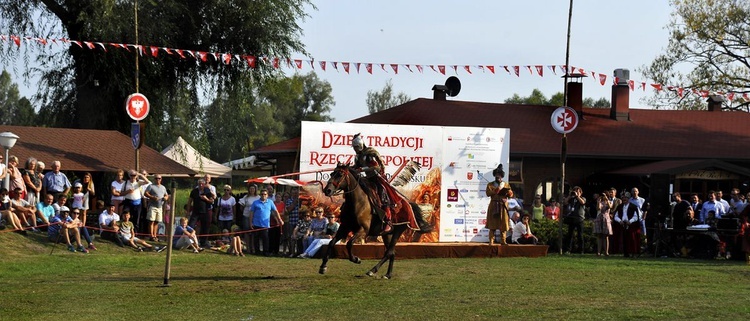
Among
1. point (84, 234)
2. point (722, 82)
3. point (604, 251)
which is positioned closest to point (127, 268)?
point (84, 234)

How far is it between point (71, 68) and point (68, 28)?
1.63 metres

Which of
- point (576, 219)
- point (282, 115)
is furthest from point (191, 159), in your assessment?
point (282, 115)

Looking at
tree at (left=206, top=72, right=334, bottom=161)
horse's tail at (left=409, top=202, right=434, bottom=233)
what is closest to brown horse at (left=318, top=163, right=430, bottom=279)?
horse's tail at (left=409, top=202, right=434, bottom=233)

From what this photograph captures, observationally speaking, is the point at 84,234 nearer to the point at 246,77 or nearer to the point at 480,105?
the point at 246,77

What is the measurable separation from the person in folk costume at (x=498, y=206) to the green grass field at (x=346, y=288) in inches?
59.7

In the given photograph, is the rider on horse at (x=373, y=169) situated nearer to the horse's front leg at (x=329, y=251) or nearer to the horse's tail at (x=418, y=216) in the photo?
the horse's front leg at (x=329, y=251)

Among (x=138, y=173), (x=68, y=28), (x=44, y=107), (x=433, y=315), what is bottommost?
(x=433, y=315)

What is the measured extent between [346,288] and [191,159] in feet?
96.0

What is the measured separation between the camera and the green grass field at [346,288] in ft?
46.0

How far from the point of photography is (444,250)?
83.1ft

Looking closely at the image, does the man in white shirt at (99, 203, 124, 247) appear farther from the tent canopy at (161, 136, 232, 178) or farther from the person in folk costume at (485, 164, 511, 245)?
the tent canopy at (161, 136, 232, 178)

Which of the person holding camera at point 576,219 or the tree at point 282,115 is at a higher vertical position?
the tree at point 282,115

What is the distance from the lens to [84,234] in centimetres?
2423

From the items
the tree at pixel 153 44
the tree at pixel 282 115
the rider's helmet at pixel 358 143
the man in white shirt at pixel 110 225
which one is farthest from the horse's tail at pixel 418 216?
the tree at pixel 282 115
